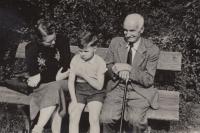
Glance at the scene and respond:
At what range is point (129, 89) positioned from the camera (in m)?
6.23

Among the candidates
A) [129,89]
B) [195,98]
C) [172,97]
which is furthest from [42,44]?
[195,98]

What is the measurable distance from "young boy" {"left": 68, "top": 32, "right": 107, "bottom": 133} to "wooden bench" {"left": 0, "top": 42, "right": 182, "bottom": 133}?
0.63m

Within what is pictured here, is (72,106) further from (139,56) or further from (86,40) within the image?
(139,56)

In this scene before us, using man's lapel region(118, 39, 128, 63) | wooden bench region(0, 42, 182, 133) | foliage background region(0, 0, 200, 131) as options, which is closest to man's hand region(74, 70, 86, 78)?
man's lapel region(118, 39, 128, 63)

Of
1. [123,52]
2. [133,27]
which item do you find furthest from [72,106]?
[133,27]

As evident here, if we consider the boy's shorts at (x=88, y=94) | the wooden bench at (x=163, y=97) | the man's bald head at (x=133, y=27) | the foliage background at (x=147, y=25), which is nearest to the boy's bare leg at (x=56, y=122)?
the boy's shorts at (x=88, y=94)

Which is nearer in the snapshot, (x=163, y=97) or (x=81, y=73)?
(x=81, y=73)

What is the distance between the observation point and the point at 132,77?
6.00 meters

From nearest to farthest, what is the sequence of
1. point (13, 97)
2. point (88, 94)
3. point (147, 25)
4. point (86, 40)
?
point (86, 40)
point (88, 94)
point (13, 97)
point (147, 25)

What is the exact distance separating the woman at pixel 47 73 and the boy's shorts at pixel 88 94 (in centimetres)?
18

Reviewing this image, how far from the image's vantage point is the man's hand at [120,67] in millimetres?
6004

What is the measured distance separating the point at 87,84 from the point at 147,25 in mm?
2753

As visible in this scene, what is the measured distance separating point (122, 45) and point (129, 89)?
20.5 inches

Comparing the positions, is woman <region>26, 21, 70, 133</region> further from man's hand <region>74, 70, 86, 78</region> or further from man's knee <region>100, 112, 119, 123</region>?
man's knee <region>100, 112, 119, 123</region>
